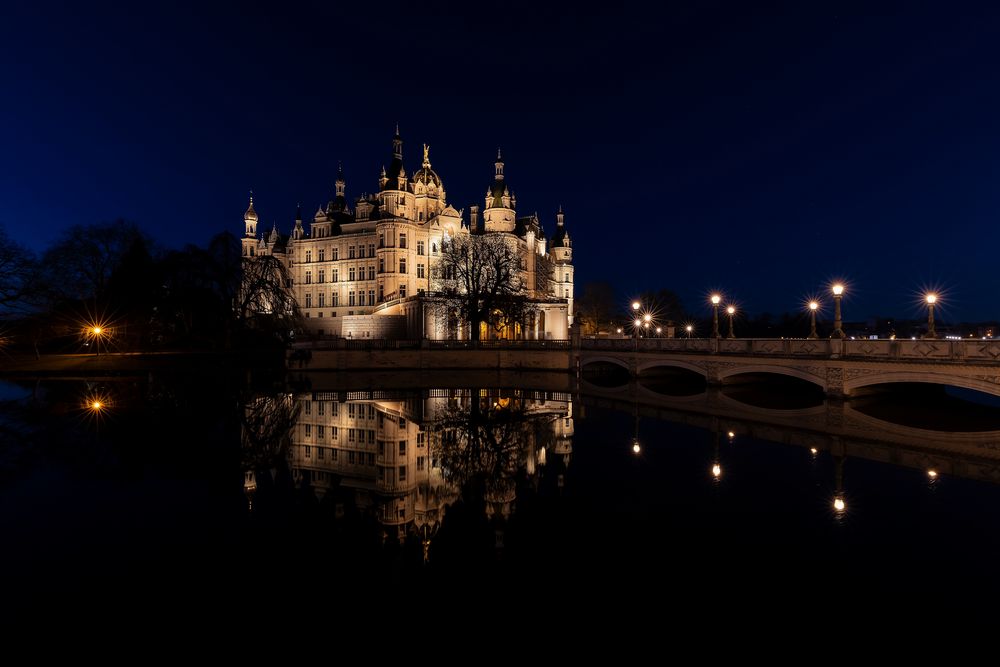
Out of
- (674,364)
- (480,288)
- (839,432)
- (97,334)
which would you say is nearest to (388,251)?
(480,288)

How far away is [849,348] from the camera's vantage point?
26.8 meters

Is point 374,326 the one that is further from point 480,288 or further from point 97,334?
point 97,334

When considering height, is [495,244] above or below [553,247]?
below

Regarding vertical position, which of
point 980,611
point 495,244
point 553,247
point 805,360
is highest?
point 553,247

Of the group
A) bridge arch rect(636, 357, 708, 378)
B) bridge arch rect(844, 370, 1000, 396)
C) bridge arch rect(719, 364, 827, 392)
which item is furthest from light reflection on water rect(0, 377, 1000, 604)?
bridge arch rect(636, 357, 708, 378)

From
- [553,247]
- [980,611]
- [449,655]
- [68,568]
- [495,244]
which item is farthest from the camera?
[553,247]

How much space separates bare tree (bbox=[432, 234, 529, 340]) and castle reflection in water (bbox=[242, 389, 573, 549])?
73.6 feet

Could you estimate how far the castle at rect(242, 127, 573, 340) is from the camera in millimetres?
→ 70125

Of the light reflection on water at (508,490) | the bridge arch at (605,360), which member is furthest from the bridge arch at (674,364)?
the light reflection on water at (508,490)

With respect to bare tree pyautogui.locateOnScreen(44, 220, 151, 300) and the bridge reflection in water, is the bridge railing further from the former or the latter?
bare tree pyautogui.locateOnScreen(44, 220, 151, 300)

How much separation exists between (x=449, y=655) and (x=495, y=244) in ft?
192

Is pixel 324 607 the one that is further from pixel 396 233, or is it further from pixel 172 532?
pixel 396 233

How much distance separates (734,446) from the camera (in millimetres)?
17234

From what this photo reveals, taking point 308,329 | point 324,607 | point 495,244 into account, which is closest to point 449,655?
point 324,607
